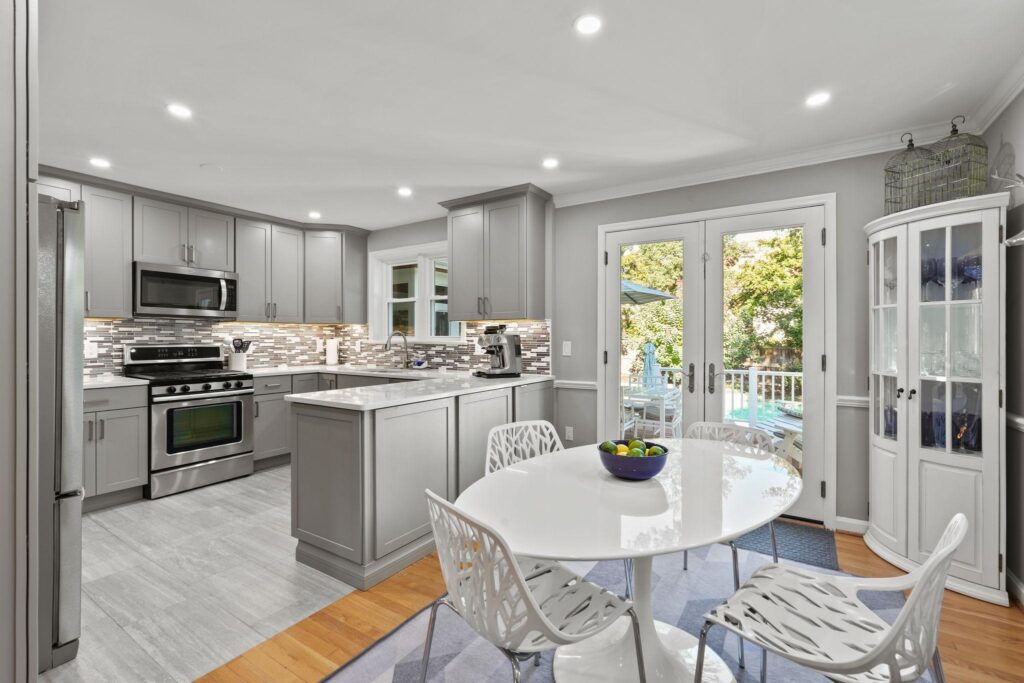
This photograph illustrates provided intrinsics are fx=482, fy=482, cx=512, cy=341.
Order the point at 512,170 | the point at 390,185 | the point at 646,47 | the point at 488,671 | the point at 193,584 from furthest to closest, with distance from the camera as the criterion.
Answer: the point at 390,185, the point at 512,170, the point at 193,584, the point at 646,47, the point at 488,671

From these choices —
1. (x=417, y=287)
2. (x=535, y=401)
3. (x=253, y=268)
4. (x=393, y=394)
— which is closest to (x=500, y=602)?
(x=393, y=394)

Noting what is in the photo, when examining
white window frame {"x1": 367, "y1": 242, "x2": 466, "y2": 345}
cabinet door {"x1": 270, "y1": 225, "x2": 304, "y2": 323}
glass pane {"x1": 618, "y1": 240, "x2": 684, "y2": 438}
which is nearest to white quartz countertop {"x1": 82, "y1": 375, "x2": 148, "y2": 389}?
cabinet door {"x1": 270, "y1": 225, "x2": 304, "y2": 323}

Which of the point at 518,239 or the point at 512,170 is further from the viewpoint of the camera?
the point at 518,239

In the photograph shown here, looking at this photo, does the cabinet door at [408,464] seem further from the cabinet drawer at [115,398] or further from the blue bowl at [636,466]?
the cabinet drawer at [115,398]

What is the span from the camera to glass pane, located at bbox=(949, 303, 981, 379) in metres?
2.36

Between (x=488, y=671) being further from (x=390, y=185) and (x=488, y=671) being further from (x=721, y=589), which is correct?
(x=390, y=185)

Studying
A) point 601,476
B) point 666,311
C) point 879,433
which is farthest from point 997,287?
point 601,476

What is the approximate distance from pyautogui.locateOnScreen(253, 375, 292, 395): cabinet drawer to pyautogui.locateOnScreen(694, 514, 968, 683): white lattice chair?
4.32 metres

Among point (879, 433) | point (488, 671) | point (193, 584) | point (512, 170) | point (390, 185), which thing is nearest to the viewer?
point (488, 671)

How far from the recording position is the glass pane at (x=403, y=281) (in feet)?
17.7

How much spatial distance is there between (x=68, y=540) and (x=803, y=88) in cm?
378

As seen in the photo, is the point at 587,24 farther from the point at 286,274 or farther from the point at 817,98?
the point at 286,274

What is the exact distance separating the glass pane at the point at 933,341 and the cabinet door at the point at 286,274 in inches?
204

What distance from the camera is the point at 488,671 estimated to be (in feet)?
5.97
